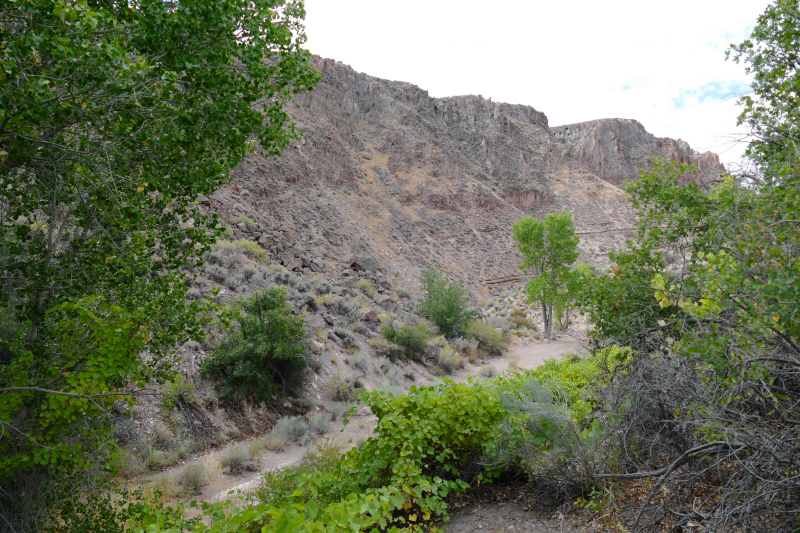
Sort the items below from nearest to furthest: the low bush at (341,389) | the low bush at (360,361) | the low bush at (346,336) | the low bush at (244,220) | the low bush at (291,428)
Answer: the low bush at (291,428)
the low bush at (341,389)
the low bush at (360,361)
the low bush at (346,336)
the low bush at (244,220)

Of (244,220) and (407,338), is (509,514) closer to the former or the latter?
(407,338)

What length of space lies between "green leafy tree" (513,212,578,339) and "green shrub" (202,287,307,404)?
725 inches

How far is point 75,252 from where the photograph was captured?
4.25 meters

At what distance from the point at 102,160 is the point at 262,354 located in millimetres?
7331

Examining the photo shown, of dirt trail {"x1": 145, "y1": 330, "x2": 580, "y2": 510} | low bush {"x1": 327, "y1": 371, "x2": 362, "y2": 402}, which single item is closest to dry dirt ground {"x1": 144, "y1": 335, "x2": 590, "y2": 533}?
dirt trail {"x1": 145, "y1": 330, "x2": 580, "y2": 510}

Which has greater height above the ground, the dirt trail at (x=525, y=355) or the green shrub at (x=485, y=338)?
the green shrub at (x=485, y=338)

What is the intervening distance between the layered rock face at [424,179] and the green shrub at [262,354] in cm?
1063

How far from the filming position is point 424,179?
4628 cm

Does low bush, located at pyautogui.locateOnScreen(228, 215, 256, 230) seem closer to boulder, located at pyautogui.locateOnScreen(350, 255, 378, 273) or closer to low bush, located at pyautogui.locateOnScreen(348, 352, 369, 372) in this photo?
boulder, located at pyautogui.locateOnScreen(350, 255, 378, 273)

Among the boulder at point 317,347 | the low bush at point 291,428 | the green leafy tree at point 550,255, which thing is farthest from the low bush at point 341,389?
the green leafy tree at point 550,255

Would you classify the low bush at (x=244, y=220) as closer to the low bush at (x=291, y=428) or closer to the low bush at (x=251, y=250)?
the low bush at (x=251, y=250)

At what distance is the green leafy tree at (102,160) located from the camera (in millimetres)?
3059

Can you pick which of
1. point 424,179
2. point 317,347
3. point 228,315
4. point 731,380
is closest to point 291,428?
point 317,347

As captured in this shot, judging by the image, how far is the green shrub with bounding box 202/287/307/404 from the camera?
1037cm
